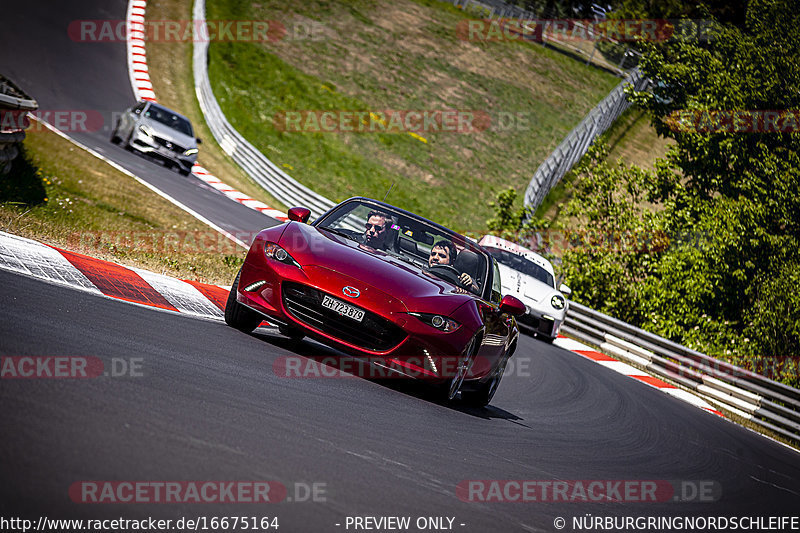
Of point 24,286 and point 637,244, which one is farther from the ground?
point 24,286

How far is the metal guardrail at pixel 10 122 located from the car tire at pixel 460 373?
5.88 m

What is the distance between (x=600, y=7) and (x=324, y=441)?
7149 centimetres

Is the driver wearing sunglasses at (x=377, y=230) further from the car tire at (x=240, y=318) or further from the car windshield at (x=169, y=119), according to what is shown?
the car windshield at (x=169, y=119)

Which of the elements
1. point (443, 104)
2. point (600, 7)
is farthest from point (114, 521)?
point (600, 7)

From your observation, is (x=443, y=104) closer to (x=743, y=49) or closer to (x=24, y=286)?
(x=743, y=49)

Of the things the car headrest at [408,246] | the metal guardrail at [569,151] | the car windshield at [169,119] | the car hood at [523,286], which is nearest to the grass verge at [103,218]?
the car headrest at [408,246]

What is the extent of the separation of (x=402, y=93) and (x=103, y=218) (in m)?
32.7

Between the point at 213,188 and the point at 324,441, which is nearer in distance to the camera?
the point at 324,441

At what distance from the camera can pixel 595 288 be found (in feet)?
71.2

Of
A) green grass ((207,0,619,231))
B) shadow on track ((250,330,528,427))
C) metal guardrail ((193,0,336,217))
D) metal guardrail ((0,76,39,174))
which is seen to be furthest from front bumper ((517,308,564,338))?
green grass ((207,0,619,231))

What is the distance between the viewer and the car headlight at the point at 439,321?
645cm

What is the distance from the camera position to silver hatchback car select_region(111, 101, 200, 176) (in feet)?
66.5

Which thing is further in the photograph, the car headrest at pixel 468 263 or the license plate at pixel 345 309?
the car headrest at pixel 468 263

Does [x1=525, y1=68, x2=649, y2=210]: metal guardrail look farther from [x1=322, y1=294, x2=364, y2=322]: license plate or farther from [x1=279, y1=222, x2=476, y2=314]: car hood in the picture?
[x1=322, y1=294, x2=364, y2=322]: license plate
